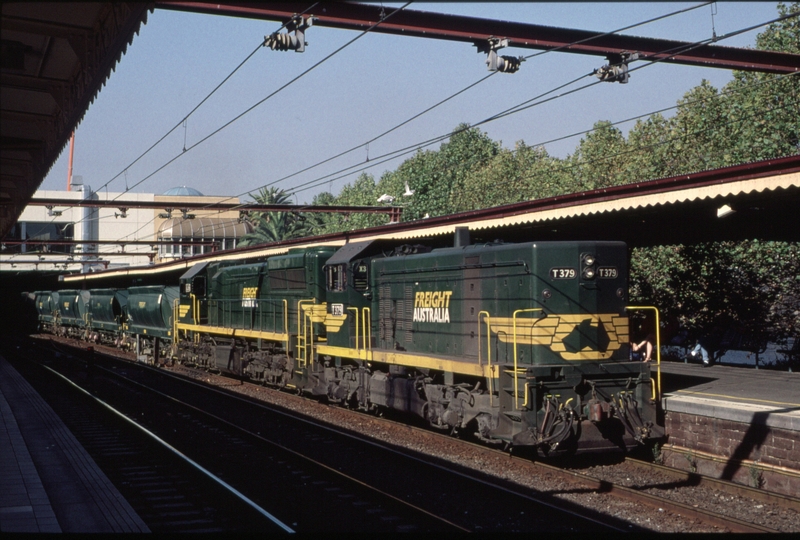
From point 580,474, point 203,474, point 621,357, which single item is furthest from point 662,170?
point 203,474

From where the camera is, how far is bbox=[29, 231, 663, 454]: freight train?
1017 centimetres

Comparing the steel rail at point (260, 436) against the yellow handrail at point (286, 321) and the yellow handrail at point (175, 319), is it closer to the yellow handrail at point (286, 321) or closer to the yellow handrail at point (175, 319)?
the yellow handrail at point (286, 321)

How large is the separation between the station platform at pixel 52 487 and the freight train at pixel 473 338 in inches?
199

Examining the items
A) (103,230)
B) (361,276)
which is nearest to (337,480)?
(361,276)

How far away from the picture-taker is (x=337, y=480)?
950 cm

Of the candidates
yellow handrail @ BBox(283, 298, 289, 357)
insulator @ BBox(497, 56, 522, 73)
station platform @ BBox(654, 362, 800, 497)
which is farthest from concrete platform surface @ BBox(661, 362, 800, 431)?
yellow handrail @ BBox(283, 298, 289, 357)

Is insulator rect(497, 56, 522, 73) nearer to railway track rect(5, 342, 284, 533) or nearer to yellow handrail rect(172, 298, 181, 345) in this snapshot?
railway track rect(5, 342, 284, 533)

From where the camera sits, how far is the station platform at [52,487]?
7438 mm

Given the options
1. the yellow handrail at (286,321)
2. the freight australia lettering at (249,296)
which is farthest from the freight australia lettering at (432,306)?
the freight australia lettering at (249,296)

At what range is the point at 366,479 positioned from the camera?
9641 millimetres

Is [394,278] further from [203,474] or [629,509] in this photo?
[629,509]

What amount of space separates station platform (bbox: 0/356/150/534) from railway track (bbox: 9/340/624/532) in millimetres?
1489

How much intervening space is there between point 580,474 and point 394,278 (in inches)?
215

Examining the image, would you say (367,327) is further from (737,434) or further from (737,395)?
(737,434)
